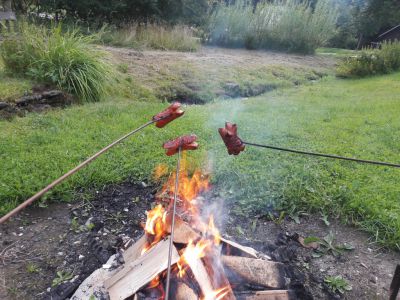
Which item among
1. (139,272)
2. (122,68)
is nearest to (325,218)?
(139,272)

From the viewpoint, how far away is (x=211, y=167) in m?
3.79

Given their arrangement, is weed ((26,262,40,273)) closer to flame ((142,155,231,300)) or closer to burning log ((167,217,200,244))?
flame ((142,155,231,300))

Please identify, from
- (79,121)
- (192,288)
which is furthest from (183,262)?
(79,121)

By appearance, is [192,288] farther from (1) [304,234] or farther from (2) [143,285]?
(1) [304,234]

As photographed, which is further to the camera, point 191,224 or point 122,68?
point 122,68

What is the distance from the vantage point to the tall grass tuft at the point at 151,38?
10.4 m

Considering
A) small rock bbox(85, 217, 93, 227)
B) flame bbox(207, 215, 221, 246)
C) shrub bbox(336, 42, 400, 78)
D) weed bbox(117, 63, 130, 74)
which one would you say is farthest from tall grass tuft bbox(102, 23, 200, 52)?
flame bbox(207, 215, 221, 246)

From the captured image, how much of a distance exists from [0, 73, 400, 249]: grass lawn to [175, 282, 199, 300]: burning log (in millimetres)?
1292

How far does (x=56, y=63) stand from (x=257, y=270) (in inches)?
204

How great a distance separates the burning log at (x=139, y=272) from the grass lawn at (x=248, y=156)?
3.99 ft

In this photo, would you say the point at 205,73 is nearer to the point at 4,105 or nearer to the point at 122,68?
the point at 122,68

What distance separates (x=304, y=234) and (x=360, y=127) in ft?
11.0

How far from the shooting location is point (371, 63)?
35.6 feet

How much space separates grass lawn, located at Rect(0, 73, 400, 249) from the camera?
3.21m
